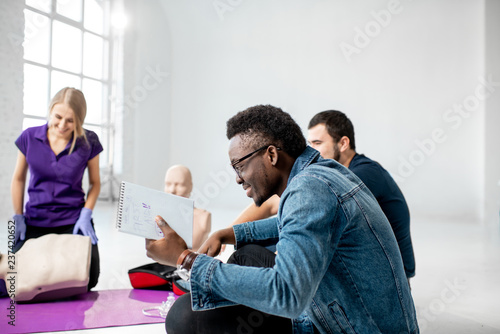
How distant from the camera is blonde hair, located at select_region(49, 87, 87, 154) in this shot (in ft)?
8.36

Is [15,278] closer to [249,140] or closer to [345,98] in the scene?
[249,140]

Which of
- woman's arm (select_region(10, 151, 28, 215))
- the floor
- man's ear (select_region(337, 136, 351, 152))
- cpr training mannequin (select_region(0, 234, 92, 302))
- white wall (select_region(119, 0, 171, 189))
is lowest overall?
the floor

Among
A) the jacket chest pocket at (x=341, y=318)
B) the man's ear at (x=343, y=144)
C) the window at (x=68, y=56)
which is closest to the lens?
the jacket chest pocket at (x=341, y=318)

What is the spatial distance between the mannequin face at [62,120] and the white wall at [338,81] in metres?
6.83

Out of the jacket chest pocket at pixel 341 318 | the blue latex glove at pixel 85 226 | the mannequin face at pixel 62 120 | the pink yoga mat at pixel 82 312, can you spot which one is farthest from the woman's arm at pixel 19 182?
the jacket chest pocket at pixel 341 318

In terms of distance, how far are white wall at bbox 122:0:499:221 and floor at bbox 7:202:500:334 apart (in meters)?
2.38

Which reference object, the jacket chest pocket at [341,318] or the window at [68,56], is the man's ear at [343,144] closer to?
the jacket chest pocket at [341,318]

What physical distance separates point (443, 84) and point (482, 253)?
4644mm

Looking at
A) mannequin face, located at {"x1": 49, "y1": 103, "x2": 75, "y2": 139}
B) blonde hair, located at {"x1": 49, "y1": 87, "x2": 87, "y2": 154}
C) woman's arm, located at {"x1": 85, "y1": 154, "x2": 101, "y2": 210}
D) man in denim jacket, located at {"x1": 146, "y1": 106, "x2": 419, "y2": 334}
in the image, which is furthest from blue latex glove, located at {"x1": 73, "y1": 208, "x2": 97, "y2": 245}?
man in denim jacket, located at {"x1": 146, "y1": 106, "x2": 419, "y2": 334}

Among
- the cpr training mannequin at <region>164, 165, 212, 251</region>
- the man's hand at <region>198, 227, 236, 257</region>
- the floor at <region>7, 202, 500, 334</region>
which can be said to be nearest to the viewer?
the man's hand at <region>198, 227, 236, 257</region>

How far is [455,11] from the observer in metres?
7.67

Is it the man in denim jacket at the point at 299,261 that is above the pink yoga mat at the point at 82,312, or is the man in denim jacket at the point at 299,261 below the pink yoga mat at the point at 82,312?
above

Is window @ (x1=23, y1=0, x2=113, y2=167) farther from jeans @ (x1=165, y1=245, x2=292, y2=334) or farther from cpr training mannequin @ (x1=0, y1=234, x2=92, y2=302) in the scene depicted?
jeans @ (x1=165, y1=245, x2=292, y2=334)

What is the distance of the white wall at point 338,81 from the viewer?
24.9ft
